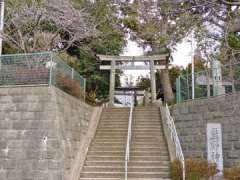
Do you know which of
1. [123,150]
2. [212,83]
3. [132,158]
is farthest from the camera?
[212,83]

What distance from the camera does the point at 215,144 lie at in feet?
34.8

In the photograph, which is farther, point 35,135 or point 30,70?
point 30,70

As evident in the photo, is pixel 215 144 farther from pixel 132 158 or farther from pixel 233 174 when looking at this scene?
pixel 132 158

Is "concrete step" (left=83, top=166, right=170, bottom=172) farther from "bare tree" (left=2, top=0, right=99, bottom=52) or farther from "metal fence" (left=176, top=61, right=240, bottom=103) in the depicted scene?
"bare tree" (left=2, top=0, right=99, bottom=52)

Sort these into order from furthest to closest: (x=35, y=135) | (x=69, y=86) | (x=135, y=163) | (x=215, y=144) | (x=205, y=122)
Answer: (x=69, y=86) < (x=205, y=122) < (x=135, y=163) < (x=215, y=144) < (x=35, y=135)

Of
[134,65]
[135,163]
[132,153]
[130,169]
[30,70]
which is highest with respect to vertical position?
[134,65]

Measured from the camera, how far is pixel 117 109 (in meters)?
15.8

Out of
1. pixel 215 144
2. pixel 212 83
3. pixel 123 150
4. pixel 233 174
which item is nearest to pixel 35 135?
pixel 123 150

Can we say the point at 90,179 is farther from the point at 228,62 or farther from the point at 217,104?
the point at 228,62

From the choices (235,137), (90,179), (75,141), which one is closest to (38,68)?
(75,141)

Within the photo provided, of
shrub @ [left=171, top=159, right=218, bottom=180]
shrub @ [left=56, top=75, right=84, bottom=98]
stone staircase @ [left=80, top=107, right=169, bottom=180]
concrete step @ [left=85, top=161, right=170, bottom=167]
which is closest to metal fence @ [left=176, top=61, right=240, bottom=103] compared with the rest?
stone staircase @ [left=80, top=107, right=169, bottom=180]

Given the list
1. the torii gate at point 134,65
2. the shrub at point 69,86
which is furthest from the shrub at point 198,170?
the torii gate at point 134,65

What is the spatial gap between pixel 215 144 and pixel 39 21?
7812 mm

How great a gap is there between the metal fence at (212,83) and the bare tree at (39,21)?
4.73 m
